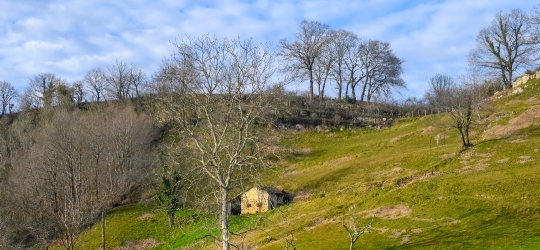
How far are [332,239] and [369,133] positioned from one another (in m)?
45.0

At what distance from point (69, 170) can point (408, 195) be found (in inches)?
1430

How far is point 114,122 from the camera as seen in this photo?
71.9 m

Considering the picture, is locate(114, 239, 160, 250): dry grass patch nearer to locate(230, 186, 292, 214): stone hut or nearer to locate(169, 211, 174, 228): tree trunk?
locate(169, 211, 174, 228): tree trunk

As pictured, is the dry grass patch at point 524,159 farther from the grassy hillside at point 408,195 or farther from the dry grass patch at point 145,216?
the dry grass patch at point 145,216

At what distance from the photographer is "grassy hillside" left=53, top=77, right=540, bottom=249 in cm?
2912

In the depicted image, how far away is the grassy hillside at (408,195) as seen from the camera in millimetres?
29125

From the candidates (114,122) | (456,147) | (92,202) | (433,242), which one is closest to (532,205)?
(433,242)

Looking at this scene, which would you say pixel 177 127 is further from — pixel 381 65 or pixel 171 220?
pixel 381 65

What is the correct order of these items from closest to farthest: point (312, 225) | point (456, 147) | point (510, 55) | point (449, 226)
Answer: point (449, 226), point (312, 225), point (456, 147), point (510, 55)

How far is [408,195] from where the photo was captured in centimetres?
3644

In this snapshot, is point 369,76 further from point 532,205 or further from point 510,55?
point 532,205

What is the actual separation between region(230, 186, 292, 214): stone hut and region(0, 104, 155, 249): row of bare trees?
541 inches

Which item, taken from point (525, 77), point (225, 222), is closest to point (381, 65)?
point (525, 77)

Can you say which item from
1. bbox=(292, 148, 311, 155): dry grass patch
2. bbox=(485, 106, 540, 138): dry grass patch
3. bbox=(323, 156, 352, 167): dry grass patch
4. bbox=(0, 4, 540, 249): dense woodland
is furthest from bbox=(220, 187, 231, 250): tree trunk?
bbox=(292, 148, 311, 155): dry grass patch
